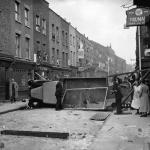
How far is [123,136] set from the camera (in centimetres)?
872

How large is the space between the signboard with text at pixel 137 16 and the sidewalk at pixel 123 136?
6.04m

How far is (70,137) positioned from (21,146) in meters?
1.69

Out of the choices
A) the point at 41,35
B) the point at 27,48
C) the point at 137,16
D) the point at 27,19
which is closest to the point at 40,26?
the point at 41,35

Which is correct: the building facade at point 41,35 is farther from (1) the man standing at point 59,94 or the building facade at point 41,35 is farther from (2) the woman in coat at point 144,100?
(2) the woman in coat at point 144,100

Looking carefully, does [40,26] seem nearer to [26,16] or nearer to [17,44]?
[26,16]

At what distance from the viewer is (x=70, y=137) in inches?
348

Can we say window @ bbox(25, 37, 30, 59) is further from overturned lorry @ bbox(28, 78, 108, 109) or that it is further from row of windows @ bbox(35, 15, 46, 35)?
overturned lorry @ bbox(28, 78, 108, 109)

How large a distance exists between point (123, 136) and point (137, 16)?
8.50 metres

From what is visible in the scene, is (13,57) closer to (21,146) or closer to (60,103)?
(60,103)

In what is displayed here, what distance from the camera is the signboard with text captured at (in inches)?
602

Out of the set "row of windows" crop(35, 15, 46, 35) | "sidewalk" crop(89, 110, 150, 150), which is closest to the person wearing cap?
"sidewalk" crop(89, 110, 150, 150)

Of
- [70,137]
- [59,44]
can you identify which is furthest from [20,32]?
[70,137]

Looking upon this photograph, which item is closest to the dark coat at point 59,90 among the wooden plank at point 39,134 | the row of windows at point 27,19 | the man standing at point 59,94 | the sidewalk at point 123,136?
the man standing at point 59,94

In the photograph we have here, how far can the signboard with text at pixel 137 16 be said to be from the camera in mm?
15280
